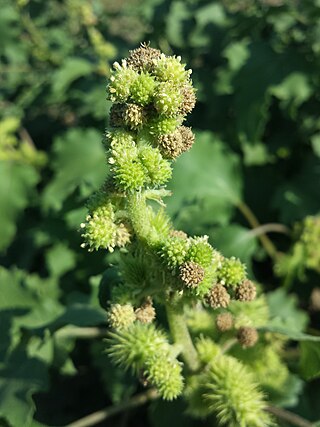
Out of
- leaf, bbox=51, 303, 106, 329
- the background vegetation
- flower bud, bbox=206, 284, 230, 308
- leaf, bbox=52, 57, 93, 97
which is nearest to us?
flower bud, bbox=206, 284, 230, 308

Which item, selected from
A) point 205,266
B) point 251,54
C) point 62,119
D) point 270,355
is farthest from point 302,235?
point 62,119

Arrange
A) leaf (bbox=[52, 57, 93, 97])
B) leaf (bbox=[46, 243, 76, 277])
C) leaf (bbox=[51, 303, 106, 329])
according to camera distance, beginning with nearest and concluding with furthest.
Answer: leaf (bbox=[51, 303, 106, 329]), leaf (bbox=[46, 243, 76, 277]), leaf (bbox=[52, 57, 93, 97])

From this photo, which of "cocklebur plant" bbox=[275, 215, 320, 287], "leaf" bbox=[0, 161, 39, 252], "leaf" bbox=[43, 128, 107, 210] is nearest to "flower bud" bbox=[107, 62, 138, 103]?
"cocklebur plant" bbox=[275, 215, 320, 287]

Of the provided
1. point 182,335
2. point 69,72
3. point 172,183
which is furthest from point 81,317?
point 69,72

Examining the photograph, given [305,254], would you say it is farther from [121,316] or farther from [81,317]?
[121,316]

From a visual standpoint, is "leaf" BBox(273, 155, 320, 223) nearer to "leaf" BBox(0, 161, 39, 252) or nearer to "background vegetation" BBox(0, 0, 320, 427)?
"background vegetation" BBox(0, 0, 320, 427)

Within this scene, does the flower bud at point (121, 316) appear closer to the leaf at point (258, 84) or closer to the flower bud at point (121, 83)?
the flower bud at point (121, 83)

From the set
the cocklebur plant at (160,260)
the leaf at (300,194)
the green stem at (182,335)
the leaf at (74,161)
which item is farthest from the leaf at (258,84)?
the green stem at (182,335)
